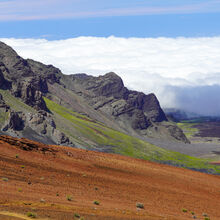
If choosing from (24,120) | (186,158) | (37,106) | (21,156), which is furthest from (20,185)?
(186,158)

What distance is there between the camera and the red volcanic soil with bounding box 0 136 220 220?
3020 cm

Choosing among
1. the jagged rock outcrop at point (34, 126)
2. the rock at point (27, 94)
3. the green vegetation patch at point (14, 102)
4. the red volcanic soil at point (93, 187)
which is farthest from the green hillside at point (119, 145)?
the red volcanic soil at point (93, 187)

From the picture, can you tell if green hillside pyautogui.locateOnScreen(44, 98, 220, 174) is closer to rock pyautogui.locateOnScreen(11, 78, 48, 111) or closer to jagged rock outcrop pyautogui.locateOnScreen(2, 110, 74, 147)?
rock pyautogui.locateOnScreen(11, 78, 48, 111)

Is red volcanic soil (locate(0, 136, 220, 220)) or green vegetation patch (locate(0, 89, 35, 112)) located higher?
green vegetation patch (locate(0, 89, 35, 112))

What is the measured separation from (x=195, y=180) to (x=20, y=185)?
4151cm

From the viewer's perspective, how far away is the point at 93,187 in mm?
45719

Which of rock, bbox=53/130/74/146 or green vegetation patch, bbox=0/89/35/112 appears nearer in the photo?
rock, bbox=53/130/74/146

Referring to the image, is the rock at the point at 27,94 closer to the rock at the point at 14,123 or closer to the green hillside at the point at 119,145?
the green hillside at the point at 119,145

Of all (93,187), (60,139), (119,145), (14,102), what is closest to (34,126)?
(60,139)

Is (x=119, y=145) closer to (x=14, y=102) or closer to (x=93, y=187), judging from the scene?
(x=14, y=102)

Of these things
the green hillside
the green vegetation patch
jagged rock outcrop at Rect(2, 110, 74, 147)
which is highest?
the green vegetation patch

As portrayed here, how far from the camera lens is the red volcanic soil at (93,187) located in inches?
1189

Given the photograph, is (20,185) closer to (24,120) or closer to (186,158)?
(24,120)

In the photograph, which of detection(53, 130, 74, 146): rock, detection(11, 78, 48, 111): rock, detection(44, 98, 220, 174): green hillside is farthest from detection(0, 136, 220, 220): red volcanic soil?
detection(11, 78, 48, 111): rock
